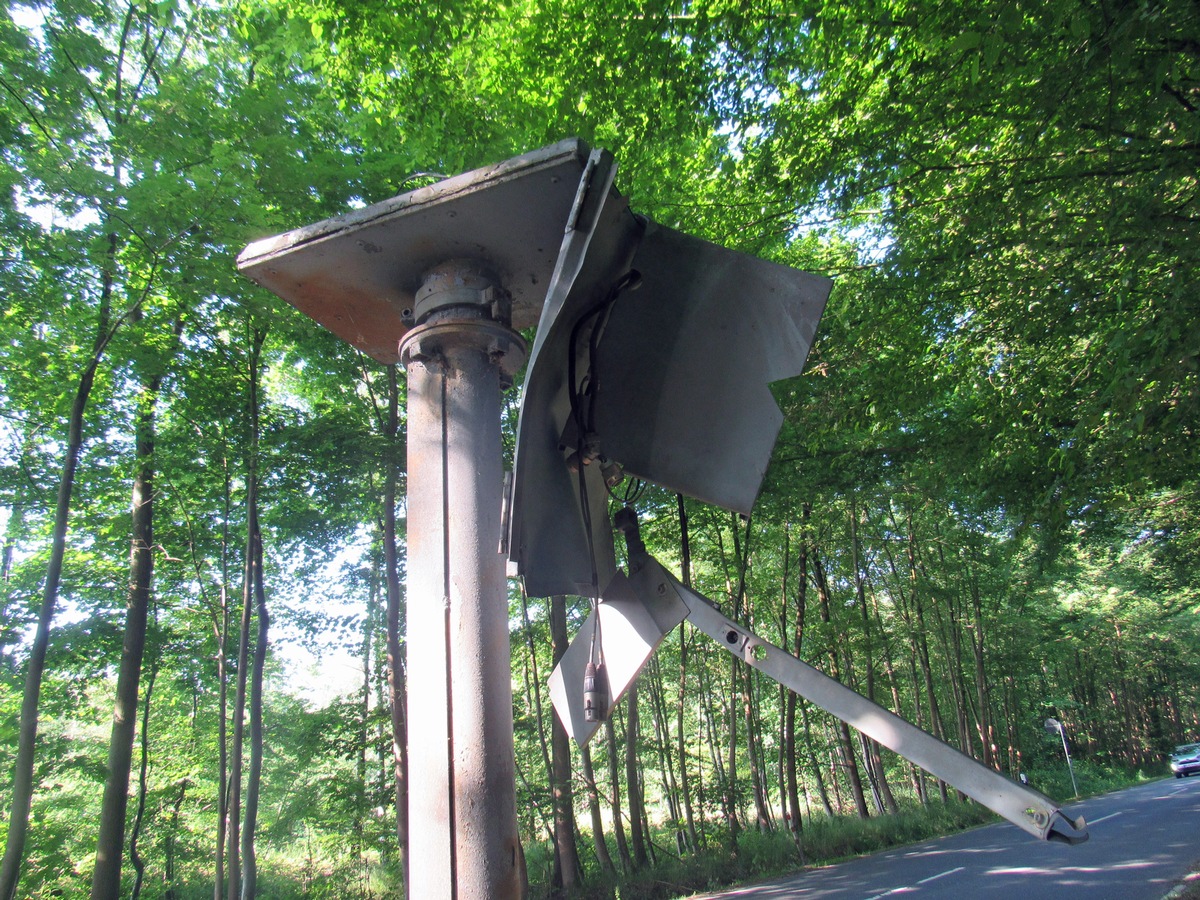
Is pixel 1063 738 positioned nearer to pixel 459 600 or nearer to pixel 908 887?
pixel 908 887

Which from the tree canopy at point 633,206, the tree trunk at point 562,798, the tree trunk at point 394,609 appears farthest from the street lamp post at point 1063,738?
the tree trunk at point 394,609

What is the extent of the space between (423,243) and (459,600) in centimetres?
83

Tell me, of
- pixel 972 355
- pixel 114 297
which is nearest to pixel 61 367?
pixel 114 297

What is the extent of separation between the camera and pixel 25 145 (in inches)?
288

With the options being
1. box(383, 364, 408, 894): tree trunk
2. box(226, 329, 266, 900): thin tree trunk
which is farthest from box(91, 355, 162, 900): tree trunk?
box(383, 364, 408, 894): tree trunk

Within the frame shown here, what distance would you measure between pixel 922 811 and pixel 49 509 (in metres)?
20.5

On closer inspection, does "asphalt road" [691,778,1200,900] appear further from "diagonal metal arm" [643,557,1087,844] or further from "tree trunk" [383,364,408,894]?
"diagonal metal arm" [643,557,1087,844]

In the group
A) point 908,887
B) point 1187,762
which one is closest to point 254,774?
point 908,887

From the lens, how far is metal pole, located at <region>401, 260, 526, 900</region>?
1365 mm

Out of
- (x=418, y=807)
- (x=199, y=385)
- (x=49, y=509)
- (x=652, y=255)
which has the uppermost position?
(x=199, y=385)

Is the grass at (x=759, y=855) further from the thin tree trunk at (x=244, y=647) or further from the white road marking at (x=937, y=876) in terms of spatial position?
the thin tree trunk at (x=244, y=647)

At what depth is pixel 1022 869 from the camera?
10.6m

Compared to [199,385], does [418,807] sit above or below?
below

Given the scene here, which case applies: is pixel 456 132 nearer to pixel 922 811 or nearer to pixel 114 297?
pixel 114 297
